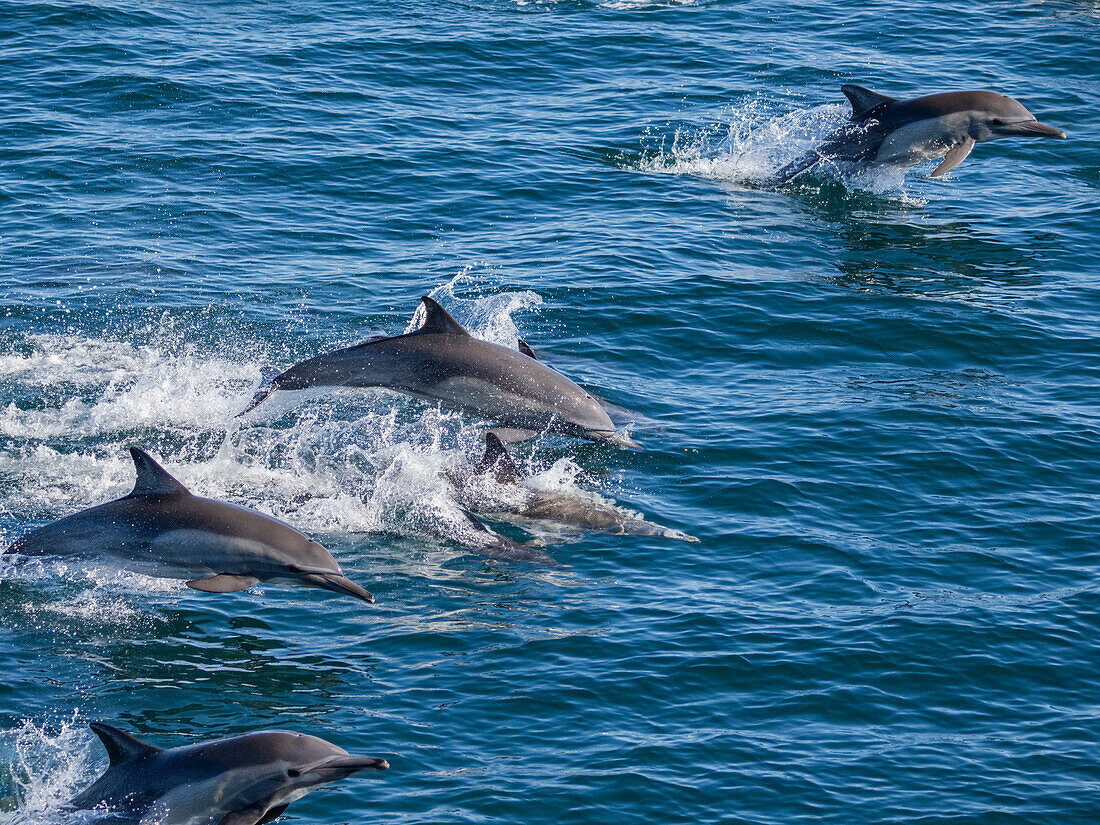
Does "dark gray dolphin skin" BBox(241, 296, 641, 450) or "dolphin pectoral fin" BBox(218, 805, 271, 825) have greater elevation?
"dark gray dolphin skin" BBox(241, 296, 641, 450)

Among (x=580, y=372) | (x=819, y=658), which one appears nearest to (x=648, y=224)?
(x=580, y=372)

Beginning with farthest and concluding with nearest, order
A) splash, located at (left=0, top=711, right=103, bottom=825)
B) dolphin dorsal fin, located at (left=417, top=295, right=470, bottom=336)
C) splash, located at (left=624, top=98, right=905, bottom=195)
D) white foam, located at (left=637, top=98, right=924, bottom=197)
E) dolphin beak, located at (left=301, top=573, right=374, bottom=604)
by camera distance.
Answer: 1. white foam, located at (left=637, top=98, right=924, bottom=197)
2. splash, located at (left=624, top=98, right=905, bottom=195)
3. dolphin dorsal fin, located at (left=417, top=295, right=470, bottom=336)
4. dolphin beak, located at (left=301, top=573, right=374, bottom=604)
5. splash, located at (left=0, top=711, right=103, bottom=825)

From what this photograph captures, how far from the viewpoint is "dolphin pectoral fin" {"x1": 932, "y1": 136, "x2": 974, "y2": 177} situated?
2202cm

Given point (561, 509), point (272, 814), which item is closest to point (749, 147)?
point (561, 509)

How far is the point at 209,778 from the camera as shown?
8914 millimetres

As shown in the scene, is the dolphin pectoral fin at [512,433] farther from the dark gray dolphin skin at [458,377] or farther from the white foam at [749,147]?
the white foam at [749,147]

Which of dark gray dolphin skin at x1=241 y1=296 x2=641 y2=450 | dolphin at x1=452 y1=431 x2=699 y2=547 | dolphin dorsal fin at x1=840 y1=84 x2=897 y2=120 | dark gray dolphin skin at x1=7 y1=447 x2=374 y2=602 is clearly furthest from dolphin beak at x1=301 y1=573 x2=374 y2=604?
dolphin dorsal fin at x1=840 y1=84 x2=897 y2=120

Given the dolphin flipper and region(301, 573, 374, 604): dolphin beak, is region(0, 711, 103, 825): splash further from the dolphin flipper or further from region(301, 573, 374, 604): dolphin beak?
region(301, 573, 374, 604): dolphin beak

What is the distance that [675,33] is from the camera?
1261 inches

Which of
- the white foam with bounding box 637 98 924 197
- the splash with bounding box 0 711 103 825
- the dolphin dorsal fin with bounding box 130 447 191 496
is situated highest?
the white foam with bounding box 637 98 924 197

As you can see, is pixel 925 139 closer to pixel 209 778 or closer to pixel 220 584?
pixel 220 584

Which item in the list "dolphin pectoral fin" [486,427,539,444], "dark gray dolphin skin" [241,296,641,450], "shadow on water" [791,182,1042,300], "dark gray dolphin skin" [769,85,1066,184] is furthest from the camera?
"dark gray dolphin skin" [769,85,1066,184]

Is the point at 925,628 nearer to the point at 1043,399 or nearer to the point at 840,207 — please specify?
the point at 1043,399

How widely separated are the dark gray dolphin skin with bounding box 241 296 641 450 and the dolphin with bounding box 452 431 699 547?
62 cm
